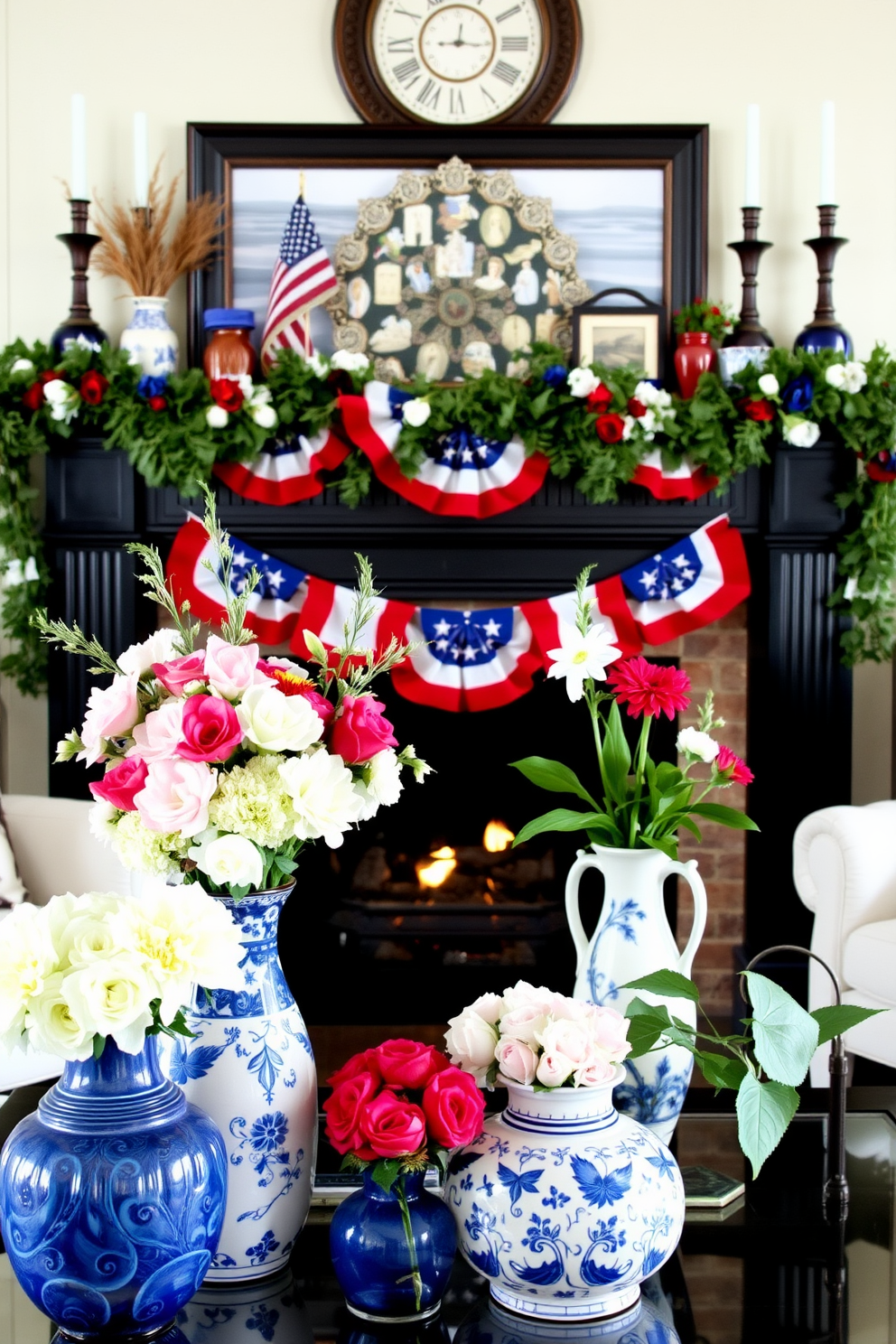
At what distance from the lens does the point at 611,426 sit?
2.92 meters

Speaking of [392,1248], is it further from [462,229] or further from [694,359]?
[462,229]

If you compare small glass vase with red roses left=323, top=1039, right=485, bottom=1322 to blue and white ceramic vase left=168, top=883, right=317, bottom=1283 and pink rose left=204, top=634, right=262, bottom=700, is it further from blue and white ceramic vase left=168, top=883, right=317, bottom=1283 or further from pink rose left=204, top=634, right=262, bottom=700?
pink rose left=204, top=634, right=262, bottom=700

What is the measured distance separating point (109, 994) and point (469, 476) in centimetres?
222

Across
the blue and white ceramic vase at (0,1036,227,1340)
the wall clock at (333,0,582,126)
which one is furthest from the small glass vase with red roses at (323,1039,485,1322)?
the wall clock at (333,0,582,126)

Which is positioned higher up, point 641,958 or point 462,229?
point 462,229

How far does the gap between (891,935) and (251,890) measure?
5.29ft

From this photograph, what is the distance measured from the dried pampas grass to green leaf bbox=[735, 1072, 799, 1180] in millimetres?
2585

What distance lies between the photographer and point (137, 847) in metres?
1.06

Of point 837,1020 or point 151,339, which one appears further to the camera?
point 151,339

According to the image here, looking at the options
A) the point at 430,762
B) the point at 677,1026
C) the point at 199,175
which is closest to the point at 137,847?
the point at 677,1026

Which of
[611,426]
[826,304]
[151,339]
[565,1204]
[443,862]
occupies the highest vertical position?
[826,304]

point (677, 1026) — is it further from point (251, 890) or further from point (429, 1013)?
point (429, 1013)

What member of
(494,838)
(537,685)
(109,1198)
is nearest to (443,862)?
(494,838)

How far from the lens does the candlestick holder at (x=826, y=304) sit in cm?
309
